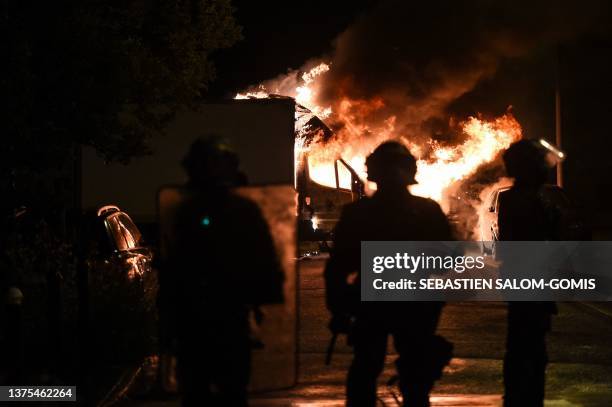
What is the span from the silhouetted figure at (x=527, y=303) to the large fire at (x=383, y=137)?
1806cm

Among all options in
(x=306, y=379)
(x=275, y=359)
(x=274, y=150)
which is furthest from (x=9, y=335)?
(x=274, y=150)

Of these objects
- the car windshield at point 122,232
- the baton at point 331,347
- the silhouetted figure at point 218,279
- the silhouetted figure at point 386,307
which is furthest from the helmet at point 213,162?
the car windshield at point 122,232

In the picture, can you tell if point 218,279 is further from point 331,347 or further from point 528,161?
point 528,161

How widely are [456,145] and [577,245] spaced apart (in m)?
7.39

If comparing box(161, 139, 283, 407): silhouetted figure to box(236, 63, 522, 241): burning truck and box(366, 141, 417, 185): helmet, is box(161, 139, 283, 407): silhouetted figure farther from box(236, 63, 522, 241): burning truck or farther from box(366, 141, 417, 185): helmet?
box(236, 63, 522, 241): burning truck

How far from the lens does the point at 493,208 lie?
2131 cm

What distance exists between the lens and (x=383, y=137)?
1134 inches

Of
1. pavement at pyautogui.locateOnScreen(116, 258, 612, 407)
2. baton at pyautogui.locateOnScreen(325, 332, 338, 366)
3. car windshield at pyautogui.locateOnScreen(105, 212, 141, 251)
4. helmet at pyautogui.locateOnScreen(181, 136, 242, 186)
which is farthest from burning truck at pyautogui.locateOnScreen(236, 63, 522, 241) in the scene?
helmet at pyautogui.locateOnScreen(181, 136, 242, 186)

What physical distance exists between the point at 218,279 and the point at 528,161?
2.41 m

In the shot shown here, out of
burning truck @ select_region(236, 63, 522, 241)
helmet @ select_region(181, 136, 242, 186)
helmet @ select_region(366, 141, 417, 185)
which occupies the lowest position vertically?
helmet @ select_region(181, 136, 242, 186)

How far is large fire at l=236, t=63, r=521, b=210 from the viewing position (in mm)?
24812

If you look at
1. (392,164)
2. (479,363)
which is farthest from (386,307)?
(479,363)

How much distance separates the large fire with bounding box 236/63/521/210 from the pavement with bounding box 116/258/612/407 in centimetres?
1053

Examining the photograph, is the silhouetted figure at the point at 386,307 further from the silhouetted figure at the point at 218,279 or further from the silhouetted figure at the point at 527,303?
the silhouetted figure at the point at 527,303
